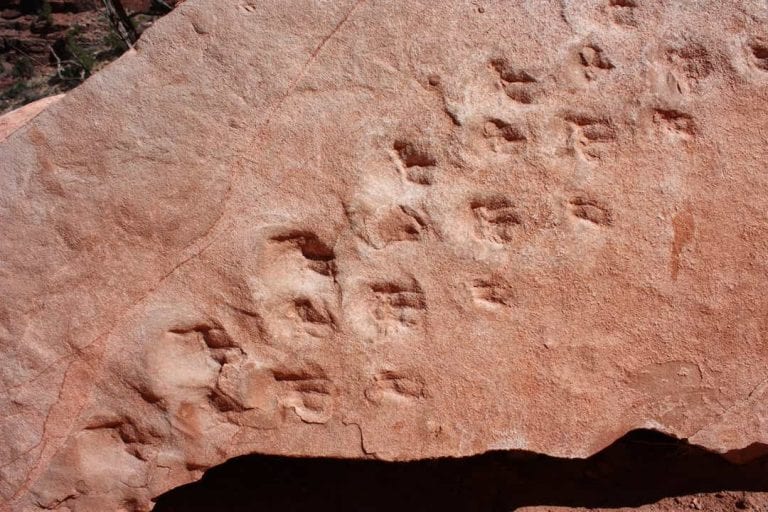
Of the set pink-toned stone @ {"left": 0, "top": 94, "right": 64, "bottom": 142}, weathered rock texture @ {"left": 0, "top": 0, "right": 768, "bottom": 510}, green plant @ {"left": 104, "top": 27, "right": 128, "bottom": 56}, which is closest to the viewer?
weathered rock texture @ {"left": 0, "top": 0, "right": 768, "bottom": 510}

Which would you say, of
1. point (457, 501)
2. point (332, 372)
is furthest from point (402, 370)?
point (457, 501)

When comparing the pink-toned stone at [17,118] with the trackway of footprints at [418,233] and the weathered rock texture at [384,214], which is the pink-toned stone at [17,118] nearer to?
the weathered rock texture at [384,214]

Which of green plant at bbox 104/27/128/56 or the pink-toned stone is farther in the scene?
green plant at bbox 104/27/128/56

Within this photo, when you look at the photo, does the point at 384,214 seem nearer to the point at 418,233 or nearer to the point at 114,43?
the point at 418,233

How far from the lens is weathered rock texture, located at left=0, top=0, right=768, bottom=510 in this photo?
1482mm

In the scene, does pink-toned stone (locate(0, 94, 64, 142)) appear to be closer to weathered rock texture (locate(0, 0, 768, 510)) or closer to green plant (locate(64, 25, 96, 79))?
weathered rock texture (locate(0, 0, 768, 510))

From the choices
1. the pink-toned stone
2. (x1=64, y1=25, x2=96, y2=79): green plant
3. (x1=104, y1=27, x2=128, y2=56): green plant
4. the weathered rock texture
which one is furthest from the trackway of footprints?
(x1=104, y1=27, x2=128, y2=56): green plant

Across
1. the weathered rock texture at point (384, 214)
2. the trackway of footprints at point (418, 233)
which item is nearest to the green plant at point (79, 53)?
the weathered rock texture at point (384, 214)

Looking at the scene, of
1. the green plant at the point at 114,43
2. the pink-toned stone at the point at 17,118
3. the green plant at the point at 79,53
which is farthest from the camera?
the green plant at the point at 114,43

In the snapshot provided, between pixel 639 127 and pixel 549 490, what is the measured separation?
1.17 meters

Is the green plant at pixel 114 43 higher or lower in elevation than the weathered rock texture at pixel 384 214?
lower

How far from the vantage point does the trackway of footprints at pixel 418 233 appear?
1494mm

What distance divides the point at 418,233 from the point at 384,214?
9cm

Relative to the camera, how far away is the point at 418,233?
1506 mm
